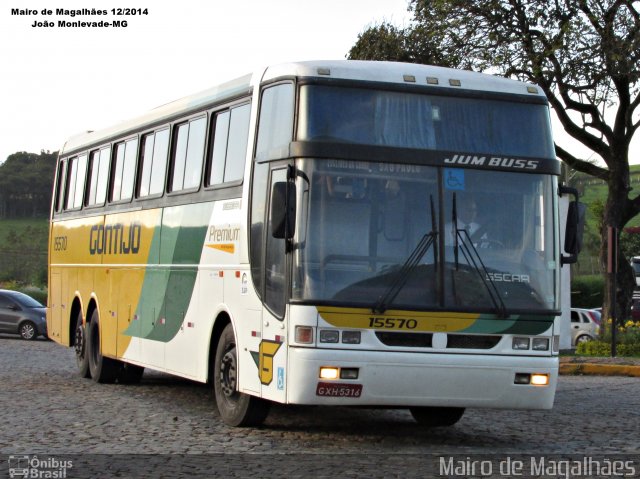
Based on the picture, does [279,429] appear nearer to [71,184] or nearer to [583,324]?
[71,184]

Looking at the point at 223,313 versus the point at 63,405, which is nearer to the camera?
the point at 223,313

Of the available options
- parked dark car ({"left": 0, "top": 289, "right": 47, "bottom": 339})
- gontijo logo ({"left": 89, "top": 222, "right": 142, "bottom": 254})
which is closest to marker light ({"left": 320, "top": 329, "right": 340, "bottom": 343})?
gontijo logo ({"left": 89, "top": 222, "right": 142, "bottom": 254})

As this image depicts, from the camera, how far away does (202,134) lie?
14195mm

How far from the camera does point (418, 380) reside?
10852mm

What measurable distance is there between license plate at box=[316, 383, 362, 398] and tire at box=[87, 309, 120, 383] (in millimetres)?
8255

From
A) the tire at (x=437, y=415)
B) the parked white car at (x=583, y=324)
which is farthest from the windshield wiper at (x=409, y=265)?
the parked white car at (x=583, y=324)

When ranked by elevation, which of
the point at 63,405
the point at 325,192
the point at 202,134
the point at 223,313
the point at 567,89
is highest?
the point at 567,89

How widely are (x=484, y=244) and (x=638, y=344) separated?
1666cm

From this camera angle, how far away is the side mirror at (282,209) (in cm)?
1067

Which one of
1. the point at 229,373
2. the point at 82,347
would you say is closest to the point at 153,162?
the point at 229,373

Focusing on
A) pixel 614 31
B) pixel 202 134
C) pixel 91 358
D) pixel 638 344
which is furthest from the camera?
pixel 614 31

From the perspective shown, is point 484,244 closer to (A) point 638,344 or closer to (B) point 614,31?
(A) point 638,344

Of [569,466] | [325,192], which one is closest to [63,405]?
[325,192]

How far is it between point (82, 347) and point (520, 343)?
9.95 m
